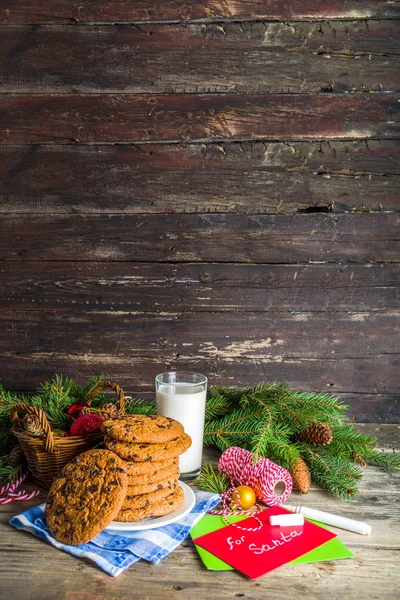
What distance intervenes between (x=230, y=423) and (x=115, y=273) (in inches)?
23.7

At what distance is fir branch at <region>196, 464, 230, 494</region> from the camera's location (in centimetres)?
111

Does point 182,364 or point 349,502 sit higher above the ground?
point 349,502

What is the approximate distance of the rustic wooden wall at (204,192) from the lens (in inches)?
64.0

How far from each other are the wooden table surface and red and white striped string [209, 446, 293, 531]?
5.2 inches

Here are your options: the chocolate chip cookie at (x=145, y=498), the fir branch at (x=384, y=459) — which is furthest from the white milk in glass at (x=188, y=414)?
the fir branch at (x=384, y=459)

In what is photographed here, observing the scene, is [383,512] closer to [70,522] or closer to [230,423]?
[230,423]

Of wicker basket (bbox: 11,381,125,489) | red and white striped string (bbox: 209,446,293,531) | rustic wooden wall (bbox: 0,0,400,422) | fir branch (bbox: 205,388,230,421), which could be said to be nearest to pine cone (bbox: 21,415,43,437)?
wicker basket (bbox: 11,381,125,489)

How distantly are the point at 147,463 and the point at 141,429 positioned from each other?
56 millimetres

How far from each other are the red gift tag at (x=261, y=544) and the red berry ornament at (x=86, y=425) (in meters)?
0.29

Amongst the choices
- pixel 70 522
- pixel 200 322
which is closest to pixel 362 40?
pixel 200 322

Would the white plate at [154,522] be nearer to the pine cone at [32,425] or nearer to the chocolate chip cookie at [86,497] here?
the chocolate chip cookie at [86,497]

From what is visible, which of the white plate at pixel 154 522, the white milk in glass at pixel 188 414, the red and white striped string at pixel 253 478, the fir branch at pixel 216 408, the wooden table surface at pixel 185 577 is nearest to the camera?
the wooden table surface at pixel 185 577

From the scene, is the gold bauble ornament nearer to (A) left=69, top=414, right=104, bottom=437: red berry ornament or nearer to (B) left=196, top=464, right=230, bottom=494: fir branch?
(B) left=196, top=464, right=230, bottom=494: fir branch

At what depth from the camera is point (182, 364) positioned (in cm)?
172
